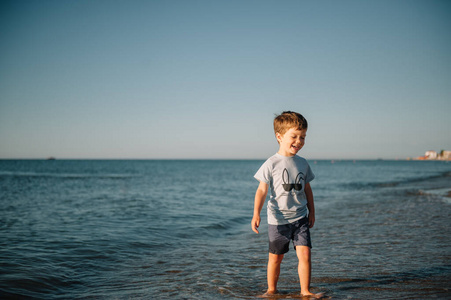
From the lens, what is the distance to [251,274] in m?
4.36

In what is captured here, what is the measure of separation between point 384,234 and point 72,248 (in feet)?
21.9

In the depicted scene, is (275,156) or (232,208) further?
(232,208)

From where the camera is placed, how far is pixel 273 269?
3.40 m


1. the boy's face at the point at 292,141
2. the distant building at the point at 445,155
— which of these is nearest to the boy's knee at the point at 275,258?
the boy's face at the point at 292,141

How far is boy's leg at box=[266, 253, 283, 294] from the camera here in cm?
336

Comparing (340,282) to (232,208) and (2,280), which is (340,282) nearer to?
(2,280)

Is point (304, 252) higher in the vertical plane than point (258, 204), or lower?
lower

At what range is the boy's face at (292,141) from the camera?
3.31 metres

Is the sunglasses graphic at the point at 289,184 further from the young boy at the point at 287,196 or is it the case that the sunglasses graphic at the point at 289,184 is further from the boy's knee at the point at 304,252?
the boy's knee at the point at 304,252

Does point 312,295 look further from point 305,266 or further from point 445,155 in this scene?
point 445,155

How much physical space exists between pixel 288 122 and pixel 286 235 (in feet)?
4.15

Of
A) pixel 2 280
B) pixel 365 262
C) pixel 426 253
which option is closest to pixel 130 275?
pixel 2 280

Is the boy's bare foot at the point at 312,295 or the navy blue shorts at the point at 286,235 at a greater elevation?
the navy blue shorts at the point at 286,235

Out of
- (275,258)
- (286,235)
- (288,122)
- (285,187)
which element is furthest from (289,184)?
(275,258)
